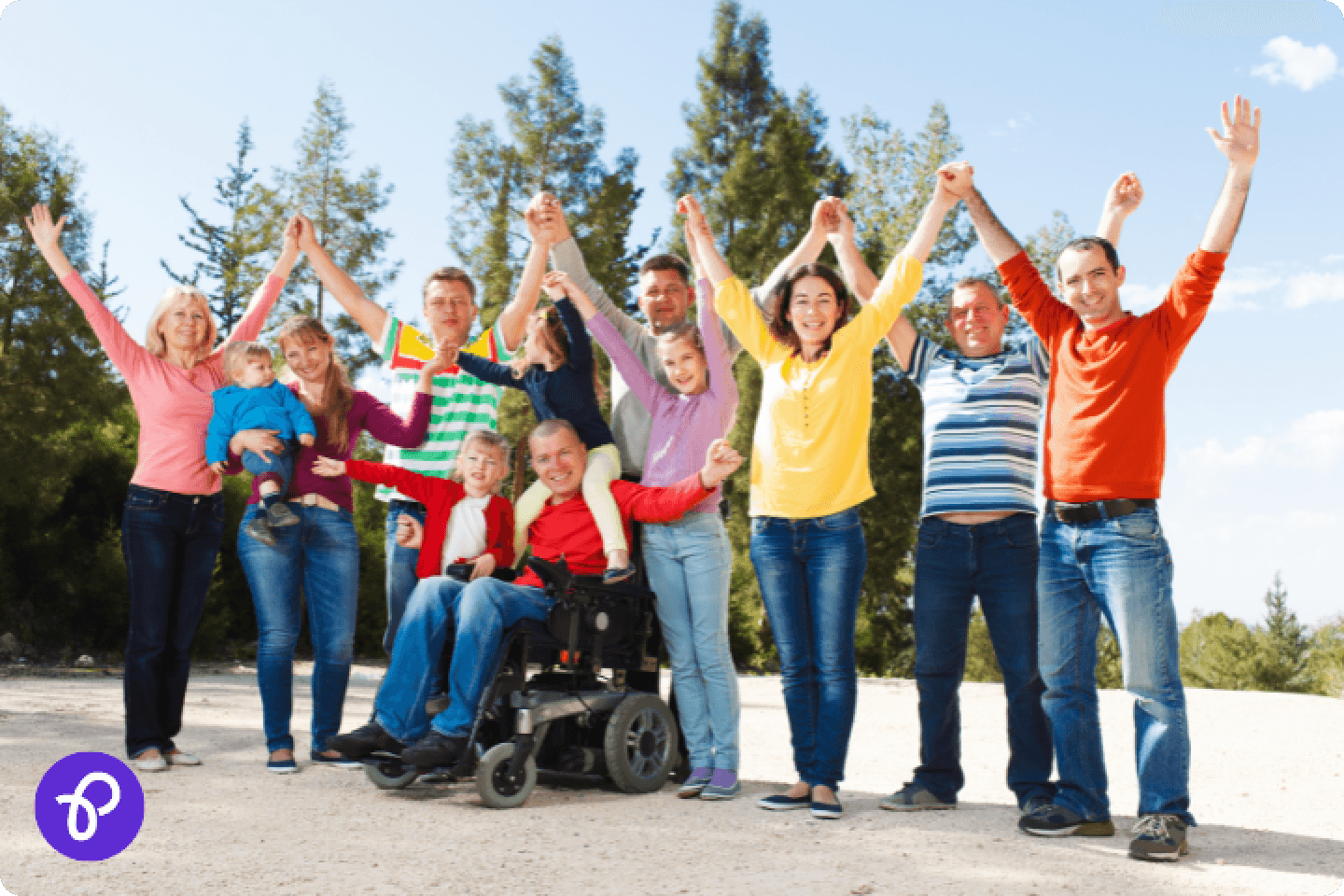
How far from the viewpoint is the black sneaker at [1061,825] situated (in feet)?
11.6

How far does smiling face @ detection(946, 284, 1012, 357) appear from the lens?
12.7ft

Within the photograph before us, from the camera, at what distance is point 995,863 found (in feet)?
10.3

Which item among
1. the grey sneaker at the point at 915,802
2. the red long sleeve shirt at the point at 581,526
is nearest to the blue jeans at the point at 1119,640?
the grey sneaker at the point at 915,802

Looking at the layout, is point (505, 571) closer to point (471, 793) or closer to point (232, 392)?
point (471, 793)

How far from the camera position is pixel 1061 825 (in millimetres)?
3533

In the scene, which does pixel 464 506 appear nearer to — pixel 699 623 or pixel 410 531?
pixel 410 531

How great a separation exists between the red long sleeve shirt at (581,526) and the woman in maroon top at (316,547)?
26.4 inches

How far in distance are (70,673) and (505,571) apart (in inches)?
308

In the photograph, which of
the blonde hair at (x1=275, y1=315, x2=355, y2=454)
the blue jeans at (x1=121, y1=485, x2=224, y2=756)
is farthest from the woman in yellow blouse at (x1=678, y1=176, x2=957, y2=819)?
the blue jeans at (x1=121, y1=485, x2=224, y2=756)

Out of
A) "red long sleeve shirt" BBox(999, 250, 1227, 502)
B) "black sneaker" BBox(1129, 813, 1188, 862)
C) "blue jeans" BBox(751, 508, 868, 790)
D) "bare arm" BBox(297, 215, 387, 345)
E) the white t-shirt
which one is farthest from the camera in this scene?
"bare arm" BBox(297, 215, 387, 345)

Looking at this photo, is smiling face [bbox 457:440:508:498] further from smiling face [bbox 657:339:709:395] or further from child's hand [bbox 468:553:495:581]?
smiling face [bbox 657:339:709:395]

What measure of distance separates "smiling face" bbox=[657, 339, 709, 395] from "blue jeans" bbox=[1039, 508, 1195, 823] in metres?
1.32

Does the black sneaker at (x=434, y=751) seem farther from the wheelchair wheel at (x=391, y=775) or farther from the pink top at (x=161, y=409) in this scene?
the pink top at (x=161, y=409)

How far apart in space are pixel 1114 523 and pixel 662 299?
183cm
